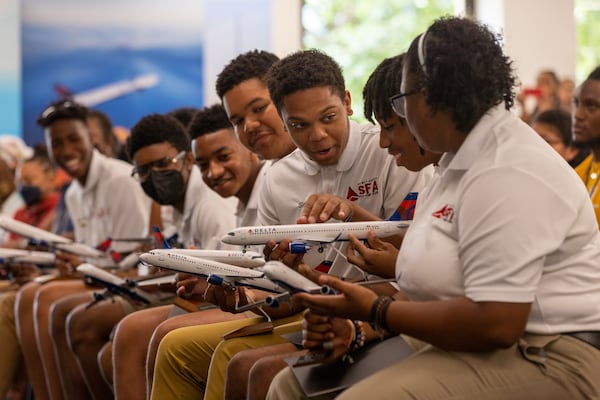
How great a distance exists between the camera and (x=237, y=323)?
10.1 feet

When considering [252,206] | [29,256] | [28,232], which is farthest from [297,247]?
[29,256]

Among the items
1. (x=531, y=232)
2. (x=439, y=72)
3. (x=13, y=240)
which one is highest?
(x=439, y=72)

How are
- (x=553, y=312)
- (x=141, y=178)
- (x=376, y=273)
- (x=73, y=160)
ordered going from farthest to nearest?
1. (x=73, y=160)
2. (x=141, y=178)
3. (x=376, y=273)
4. (x=553, y=312)

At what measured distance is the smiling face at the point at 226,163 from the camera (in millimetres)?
3568

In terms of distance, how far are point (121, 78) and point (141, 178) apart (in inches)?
181

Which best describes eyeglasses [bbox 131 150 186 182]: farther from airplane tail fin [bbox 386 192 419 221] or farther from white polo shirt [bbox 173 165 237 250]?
airplane tail fin [bbox 386 192 419 221]

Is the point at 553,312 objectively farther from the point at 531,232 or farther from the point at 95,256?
the point at 95,256

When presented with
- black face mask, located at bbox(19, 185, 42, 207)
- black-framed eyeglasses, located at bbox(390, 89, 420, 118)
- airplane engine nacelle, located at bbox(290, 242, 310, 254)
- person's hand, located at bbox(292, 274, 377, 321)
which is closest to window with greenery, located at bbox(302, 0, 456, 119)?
black face mask, located at bbox(19, 185, 42, 207)

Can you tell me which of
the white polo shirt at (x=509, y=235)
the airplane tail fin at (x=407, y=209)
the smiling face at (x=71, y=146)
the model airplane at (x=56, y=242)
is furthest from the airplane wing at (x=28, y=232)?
the white polo shirt at (x=509, y=235)

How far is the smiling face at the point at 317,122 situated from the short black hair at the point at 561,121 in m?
2.01

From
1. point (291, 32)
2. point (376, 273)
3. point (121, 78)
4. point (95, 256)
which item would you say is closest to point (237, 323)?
point (376, 273)

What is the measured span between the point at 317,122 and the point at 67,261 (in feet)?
7.17

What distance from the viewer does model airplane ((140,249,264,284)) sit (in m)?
2.68

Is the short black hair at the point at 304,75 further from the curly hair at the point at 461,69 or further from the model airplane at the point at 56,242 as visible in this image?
the model airplane at the point at 56,242
